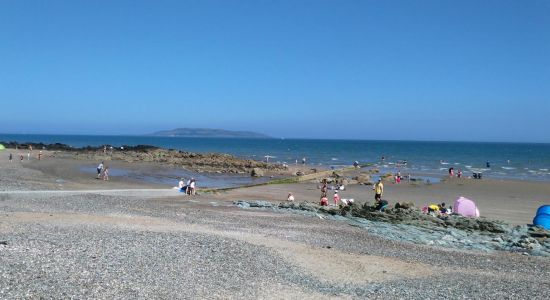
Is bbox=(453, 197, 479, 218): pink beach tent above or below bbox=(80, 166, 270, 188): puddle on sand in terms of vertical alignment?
above

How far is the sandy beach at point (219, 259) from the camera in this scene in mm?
9414

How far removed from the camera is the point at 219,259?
1190cm

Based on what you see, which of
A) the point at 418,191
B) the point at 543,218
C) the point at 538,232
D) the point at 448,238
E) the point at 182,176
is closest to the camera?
the point at 448,238

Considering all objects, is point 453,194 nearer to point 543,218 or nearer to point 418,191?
point 418,191

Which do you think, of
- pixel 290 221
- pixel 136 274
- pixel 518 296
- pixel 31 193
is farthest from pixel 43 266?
pixel 31 193

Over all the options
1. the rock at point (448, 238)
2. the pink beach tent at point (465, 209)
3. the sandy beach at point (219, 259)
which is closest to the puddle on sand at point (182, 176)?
the pink beach tent at point (465, 209)

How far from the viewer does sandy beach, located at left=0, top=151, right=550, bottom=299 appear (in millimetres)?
9414

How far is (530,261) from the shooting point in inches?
589

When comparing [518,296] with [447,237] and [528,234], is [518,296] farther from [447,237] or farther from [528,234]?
[528,234]

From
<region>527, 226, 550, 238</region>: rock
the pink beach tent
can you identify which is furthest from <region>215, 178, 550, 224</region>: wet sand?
<region>527, 226, 550, 238</region>: rock

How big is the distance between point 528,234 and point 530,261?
16.8ft

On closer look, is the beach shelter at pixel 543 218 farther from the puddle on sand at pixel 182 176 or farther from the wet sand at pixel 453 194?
the puddle on sand at pixel 182 176

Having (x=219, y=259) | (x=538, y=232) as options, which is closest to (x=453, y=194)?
(x=538, y=232)

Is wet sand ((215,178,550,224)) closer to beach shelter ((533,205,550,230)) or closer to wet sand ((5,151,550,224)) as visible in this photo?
wet sand ((5,151,550,224))
